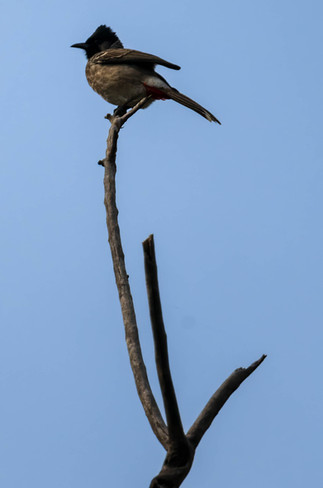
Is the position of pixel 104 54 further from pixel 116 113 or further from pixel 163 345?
pixel 163 345

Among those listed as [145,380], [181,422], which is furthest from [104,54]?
[181,422]

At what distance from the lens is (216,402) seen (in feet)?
8.43

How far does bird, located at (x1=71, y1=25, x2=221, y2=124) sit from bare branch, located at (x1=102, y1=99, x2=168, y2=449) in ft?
7.42

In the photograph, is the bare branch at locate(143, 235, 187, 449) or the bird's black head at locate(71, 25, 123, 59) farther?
the bird's black head at locate(71, 25, 123, 59)

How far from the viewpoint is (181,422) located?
2.30 meters

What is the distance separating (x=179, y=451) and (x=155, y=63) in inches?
175

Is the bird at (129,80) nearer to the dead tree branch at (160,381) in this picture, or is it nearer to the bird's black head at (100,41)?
the bird's black head at (100,41)

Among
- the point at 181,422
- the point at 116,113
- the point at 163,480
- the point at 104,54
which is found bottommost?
the point at 163,480

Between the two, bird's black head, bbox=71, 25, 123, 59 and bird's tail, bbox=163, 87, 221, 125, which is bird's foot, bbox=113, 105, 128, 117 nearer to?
bird's tail, bbox=163, 87, 221, 125

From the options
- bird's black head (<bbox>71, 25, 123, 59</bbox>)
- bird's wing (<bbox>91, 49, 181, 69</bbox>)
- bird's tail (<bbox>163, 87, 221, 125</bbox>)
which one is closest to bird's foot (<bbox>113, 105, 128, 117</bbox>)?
bird's wing (<bbox>91, 49, 181, 69</bbox>)

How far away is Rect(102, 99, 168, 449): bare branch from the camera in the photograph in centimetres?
259

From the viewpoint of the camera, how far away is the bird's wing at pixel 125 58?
603 cm

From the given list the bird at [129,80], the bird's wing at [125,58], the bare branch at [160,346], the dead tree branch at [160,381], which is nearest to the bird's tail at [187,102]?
the bird at [129,80]

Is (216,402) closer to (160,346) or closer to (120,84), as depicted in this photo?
(160,346)
